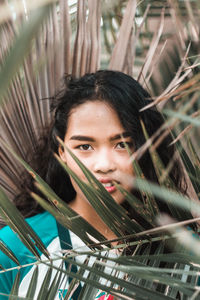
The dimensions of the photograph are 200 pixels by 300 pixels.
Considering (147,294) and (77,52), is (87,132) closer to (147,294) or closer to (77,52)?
(77,52)

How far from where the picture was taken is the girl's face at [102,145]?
881 mm

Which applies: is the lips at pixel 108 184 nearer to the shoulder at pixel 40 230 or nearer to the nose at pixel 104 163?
the nose at pixel 104 163

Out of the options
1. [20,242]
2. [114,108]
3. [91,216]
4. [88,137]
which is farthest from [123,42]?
[20,242]

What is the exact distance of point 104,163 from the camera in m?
0.87

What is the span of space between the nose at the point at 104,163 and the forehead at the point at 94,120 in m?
0.05

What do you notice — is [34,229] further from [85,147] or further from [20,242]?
[85,147]

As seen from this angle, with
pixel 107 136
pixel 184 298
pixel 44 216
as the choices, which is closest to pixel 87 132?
Answer: pixel 107 136

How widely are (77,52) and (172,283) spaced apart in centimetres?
91

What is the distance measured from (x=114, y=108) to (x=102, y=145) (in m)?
0.11

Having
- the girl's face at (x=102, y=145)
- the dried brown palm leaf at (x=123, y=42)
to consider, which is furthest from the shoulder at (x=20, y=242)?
the dried brown palm leaf at (x=123, y=42)

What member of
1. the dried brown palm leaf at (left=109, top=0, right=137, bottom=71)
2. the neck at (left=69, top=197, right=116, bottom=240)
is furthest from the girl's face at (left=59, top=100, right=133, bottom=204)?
the dried brown palm leaf at (left=109, top=0, right=137, bottom=71)

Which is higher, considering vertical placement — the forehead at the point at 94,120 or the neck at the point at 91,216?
the forehead at the point at 94,120

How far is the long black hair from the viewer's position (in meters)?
1.01

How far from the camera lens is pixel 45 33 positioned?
1102 millimetres
